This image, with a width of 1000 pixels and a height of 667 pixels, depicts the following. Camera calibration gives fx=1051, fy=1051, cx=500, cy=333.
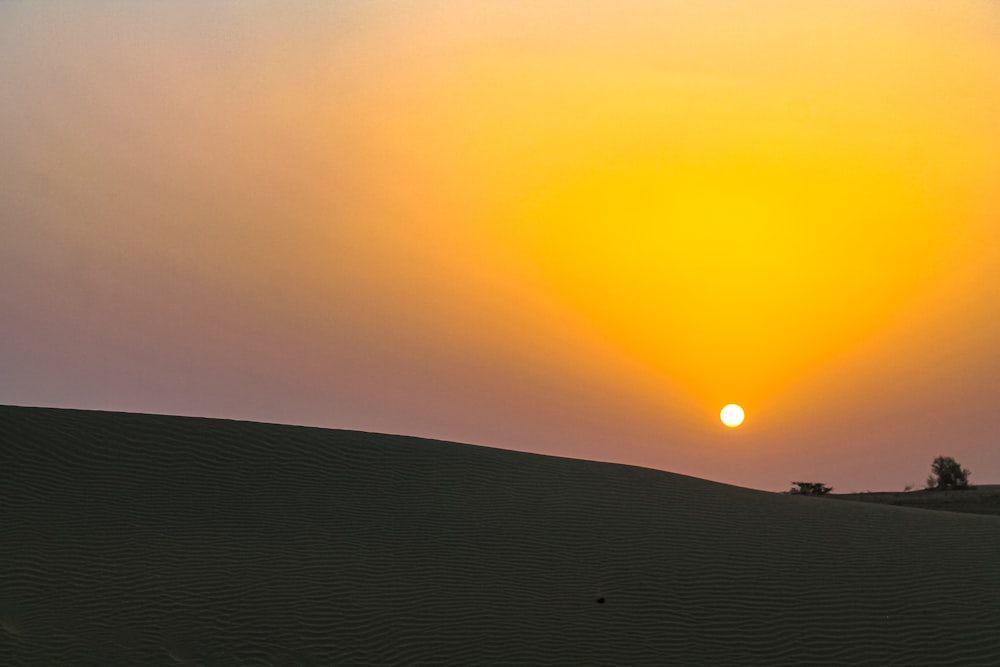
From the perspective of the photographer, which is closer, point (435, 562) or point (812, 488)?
point (435, 562)

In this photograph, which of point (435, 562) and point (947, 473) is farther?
point (947, 473)

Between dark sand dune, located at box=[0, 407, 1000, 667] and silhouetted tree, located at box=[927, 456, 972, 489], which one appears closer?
dark sand dune, located at box=[0, 407, 1000, 667]

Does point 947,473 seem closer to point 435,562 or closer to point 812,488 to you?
point 812,488

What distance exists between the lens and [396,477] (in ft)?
58.2

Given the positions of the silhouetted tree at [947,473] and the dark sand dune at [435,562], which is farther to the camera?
the silhouetted tree at [947,473]

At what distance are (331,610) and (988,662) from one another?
264 inches

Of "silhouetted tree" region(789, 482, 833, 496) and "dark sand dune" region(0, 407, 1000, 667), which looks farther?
"silhouetted tree" region(789, 482, 833, 496)

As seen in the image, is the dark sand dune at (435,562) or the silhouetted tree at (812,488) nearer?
the dark sand dune at (435,562)

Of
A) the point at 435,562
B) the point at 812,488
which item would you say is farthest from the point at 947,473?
the point at 435,562

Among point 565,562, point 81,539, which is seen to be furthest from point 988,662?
point 81,539

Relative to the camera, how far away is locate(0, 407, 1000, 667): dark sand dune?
10570 millimetres

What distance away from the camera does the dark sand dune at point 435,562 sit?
1057 cm

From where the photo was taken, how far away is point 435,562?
13.2m

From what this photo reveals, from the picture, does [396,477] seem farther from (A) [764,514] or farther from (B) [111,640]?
(B) [111,640]
